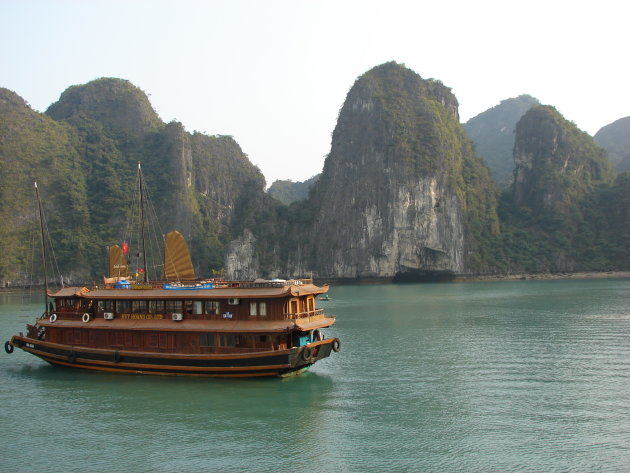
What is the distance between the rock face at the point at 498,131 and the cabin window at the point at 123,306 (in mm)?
135648

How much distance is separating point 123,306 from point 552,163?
96.6 m

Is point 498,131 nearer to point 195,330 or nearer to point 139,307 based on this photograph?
point 139,307

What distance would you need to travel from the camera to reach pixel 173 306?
2167 cm

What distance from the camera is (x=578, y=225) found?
332 ft

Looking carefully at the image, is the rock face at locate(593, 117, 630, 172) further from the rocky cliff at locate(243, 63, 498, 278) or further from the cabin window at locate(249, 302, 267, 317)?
the cabin window at locate(249, 302, 267, 317)

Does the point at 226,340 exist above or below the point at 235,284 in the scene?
below

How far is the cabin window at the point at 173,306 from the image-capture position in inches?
851

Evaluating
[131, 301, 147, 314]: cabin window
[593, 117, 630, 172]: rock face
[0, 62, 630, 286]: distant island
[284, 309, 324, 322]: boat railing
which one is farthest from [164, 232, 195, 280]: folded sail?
[593, 117, 630, 172]: rock face

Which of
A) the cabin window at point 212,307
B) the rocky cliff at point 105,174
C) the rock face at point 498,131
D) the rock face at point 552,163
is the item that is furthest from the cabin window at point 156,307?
the rock face at point 498,131

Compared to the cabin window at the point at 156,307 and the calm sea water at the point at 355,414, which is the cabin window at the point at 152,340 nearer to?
the cabin window at the point at 156,307

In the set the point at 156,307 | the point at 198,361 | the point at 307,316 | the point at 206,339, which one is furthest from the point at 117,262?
the point at 307,316

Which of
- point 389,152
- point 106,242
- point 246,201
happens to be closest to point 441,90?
point 389,152

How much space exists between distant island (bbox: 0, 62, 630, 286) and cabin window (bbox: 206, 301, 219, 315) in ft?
225

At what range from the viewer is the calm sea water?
45.3 feet
